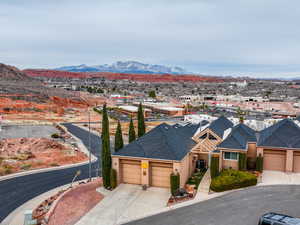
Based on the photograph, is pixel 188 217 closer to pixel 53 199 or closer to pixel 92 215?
pixel 92 215

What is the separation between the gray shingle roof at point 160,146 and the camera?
77.4 ft

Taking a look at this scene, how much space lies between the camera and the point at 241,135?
94.9 ft

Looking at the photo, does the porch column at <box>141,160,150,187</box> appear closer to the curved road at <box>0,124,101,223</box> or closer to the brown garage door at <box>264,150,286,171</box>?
the curved road at <box>0,124,101,223</box>

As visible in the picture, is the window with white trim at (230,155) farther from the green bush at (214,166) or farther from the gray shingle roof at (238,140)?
the green bush at (214,166)

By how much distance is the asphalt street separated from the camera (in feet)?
58.1

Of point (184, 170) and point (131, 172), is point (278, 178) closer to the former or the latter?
point (184, 170)

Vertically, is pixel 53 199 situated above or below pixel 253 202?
below

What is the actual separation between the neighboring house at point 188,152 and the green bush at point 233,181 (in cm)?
277

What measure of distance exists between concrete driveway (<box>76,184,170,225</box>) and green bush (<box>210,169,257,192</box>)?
4.30m

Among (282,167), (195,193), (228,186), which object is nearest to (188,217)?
(195,193)

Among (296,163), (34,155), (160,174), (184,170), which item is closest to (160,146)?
(160,174)

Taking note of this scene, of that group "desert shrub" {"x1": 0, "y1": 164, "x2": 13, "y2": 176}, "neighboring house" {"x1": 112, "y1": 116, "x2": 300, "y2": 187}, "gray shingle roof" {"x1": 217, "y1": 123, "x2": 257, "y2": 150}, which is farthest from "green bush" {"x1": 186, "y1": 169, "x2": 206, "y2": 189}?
"desert shrub" {"x1": 0, "y1": 164, "x2": 13, "y2": 176}

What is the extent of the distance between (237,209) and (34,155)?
31457 mm

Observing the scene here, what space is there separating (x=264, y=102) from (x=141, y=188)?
130049mm
